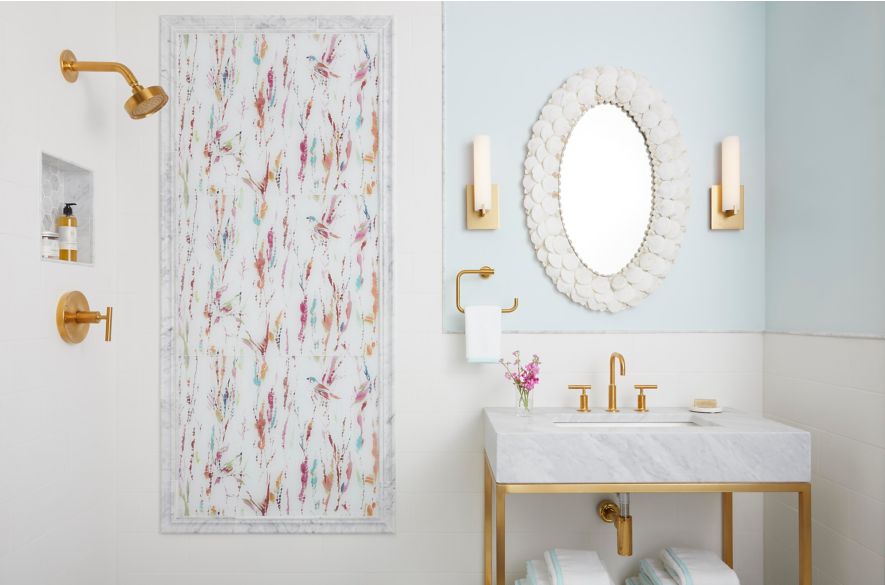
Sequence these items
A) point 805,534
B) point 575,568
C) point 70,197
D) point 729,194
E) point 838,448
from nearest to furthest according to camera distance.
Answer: point 805,534 < point 838,448 < point 575,568 < point 70,197 < point 729,194

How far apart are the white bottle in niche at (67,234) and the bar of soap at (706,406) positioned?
2016 millimetres

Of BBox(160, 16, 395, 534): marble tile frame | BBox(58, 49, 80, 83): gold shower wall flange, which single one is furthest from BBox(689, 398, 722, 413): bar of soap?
BBox(58, 49, 80, 83): gold shower wall flange

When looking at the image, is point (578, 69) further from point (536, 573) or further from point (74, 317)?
point (74, 317)

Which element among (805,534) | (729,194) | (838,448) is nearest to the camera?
(805,534)

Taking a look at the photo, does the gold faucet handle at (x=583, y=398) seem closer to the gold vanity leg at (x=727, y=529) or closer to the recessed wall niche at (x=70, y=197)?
the gold vanity leg at (x=727, y=529)

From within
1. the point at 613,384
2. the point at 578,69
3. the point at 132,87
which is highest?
the point at 578,69

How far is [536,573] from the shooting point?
1.83m

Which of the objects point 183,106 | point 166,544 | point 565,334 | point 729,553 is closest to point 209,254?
point 183,106

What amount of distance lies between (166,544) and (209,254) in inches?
39.5

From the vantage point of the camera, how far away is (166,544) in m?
2.03

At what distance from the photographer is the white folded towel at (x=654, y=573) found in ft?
6.02

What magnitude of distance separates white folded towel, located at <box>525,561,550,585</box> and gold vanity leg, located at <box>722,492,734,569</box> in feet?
2.07

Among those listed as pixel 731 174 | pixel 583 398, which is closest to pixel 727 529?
pixel 583 398

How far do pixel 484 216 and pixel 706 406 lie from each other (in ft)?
3.14
